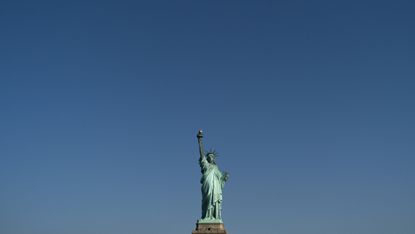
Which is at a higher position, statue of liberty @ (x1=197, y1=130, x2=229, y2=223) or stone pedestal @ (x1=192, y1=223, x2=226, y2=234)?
statue of liberty @ (x1=197, y1=130, x2=229, y2=223)

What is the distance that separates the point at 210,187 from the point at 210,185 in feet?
0.44

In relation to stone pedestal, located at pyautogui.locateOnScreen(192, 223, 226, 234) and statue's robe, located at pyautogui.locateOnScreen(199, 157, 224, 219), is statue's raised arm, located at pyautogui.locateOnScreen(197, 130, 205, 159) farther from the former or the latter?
stone pedestal, located at pyautogui.locateOnScreen(192, 223, 226, 234)

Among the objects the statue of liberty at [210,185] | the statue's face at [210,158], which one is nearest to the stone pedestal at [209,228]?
the statue of liberty at [210,185]

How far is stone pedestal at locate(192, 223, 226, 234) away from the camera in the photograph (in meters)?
32.1

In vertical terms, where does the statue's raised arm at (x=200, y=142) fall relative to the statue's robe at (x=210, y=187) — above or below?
above

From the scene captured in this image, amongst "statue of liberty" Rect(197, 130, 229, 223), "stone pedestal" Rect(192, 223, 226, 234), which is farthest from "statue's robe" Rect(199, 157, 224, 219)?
"stone pedestal" Rect(192, 223, 226, 234)

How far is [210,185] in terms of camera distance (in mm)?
33969

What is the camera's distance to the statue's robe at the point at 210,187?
110ft

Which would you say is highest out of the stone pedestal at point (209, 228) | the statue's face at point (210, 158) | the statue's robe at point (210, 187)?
the statue's face at point (210, 158)

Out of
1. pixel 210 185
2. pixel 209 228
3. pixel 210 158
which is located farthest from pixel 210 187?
pixel 209 228

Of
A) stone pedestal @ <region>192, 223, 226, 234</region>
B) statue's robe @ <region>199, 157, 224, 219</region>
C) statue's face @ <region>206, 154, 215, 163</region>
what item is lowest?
stone pedestal @ <region>192, 223, 226, 234</region>

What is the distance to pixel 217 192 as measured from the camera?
1341 inches

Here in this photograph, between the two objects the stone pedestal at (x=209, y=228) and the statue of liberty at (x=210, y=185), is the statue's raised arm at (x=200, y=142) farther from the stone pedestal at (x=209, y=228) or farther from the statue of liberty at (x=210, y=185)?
the stone pedestal at (x=209, y=228)

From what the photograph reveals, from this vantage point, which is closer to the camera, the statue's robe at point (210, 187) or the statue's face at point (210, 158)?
the statue's robe at point (210, 187)
